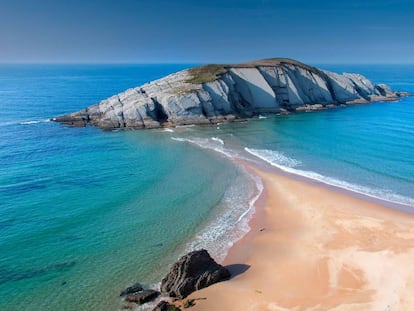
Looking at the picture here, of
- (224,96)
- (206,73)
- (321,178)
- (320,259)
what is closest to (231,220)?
(320,259)

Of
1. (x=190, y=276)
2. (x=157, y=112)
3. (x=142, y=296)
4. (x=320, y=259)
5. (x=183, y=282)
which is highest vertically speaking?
(x=157, y=112)

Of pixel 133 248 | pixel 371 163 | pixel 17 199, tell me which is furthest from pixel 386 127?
pixel 17 199

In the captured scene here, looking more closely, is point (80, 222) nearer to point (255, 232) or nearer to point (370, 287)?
point (255, 232)

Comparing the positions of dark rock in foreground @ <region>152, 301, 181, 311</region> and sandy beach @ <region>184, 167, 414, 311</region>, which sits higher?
dark rock in foreground @ <region>152, 301, 181, 311</region>

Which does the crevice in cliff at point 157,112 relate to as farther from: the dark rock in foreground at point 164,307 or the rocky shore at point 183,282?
the dark rock in foreground at point 164,307

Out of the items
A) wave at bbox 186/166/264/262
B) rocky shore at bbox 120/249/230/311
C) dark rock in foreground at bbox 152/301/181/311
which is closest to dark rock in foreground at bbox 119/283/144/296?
rocky shore at bbox 120/249/230/311

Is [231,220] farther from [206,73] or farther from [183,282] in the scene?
[206,73]

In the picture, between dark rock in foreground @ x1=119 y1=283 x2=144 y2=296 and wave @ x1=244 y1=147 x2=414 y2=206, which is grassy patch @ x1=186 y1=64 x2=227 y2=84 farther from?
dark rock in foreground @ x1=119 y1=283 x2=144 y2=296
